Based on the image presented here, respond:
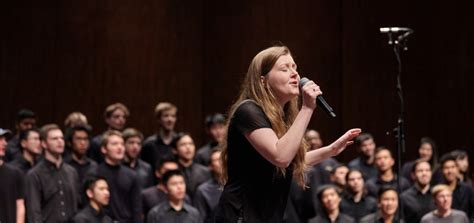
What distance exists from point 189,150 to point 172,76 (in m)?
2.89

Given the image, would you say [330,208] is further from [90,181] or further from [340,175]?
[90,181]

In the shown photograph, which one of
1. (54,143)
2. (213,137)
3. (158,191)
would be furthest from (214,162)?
(54,143)

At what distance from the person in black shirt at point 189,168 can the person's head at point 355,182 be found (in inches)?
47.2

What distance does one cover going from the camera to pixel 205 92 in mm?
11219

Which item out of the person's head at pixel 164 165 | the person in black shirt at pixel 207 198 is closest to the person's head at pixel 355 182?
the person in black shirt at pixel 207 198

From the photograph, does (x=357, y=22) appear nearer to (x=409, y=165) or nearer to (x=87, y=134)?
(x=409, y=165)

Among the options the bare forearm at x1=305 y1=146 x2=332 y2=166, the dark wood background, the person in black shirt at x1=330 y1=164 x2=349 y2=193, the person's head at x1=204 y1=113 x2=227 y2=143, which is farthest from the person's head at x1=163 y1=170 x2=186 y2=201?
the bare forearm at x1=305 y1=146 x2=332 y2=166

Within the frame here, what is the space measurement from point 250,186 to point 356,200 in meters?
5.01

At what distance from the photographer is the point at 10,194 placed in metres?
6.58

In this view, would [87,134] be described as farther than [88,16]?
No

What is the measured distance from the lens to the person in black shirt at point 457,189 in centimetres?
828

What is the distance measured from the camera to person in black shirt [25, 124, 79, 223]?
23.1 ft

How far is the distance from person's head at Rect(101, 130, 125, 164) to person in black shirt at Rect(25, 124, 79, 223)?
448mm

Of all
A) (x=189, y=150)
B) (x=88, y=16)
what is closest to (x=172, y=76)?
(x=88, y=16)
